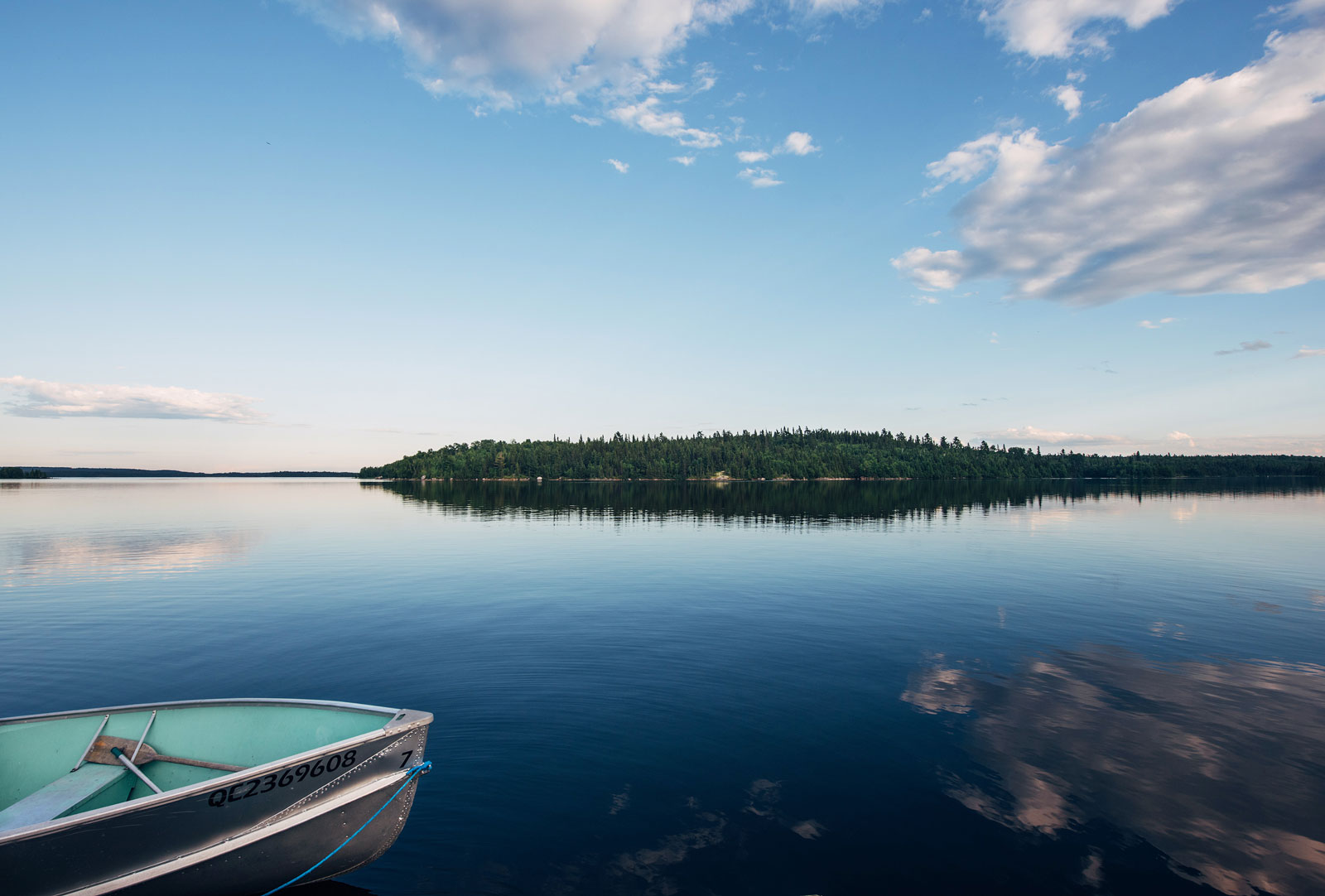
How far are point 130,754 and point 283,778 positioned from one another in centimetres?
493

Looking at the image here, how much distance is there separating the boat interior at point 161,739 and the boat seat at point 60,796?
4cm

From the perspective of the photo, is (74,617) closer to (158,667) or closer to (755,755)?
(158,667)

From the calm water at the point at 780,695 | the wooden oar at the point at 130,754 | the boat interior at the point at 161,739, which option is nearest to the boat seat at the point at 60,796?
the boat interior at the point at 161,739

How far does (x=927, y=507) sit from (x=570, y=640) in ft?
327

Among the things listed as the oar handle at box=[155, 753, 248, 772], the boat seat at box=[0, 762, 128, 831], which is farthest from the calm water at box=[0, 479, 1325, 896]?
the boat seat at box=[0, 762, 128, 831]

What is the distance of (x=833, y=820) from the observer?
1326 cm

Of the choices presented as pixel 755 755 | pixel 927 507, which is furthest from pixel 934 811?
pixel 927 507

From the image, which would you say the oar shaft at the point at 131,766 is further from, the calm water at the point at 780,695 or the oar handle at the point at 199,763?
the calm water at the point at 780,695

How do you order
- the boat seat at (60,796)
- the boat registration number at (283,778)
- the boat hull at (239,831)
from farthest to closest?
the boat seat at (60,796) < the boat registration number at (283,778) < the boat hull at (239,831)

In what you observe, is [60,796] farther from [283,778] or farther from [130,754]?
[283,778]

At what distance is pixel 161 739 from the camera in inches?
505

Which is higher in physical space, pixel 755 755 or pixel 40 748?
pixel 40 748

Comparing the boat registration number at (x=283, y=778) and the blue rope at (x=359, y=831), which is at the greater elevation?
the boat registration number at (x=283, y=778)

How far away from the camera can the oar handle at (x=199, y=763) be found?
12.4m
